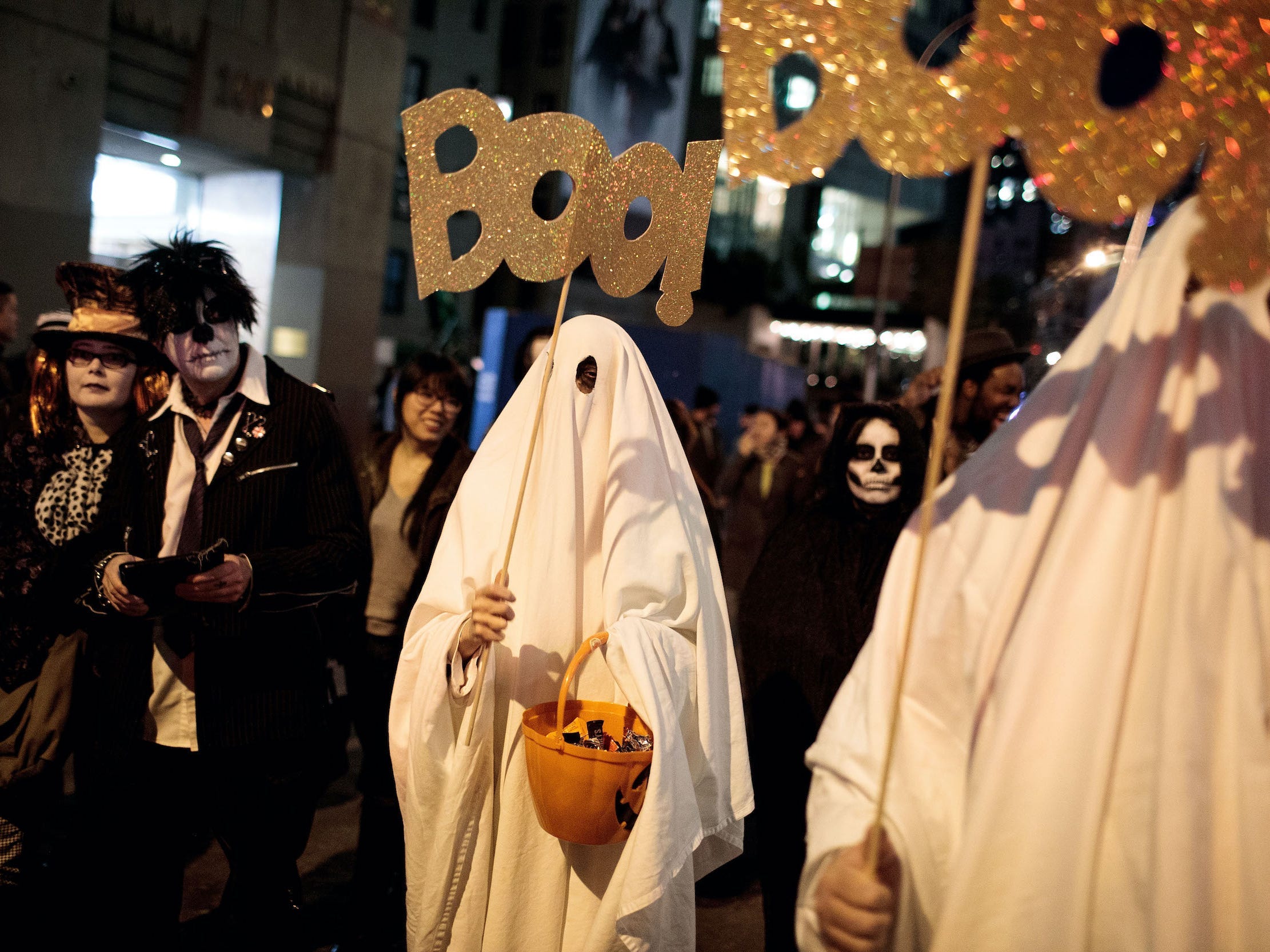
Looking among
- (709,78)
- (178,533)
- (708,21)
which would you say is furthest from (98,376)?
(708,21)

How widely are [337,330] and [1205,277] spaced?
1148 centimetres

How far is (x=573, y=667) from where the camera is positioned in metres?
2.41

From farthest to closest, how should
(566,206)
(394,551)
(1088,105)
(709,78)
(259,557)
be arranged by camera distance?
(709,78) → (394,551) → (259,557) → (566,206) → (1088,105)

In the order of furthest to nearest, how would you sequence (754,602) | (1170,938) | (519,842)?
(754,602) → (519,842) → (1170,938)

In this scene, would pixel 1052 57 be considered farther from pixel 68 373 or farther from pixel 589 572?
pixel 68 373

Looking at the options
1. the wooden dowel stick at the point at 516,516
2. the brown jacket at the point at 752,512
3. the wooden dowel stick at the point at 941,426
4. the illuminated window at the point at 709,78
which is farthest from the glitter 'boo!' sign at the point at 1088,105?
the illuminated window at the point at 709,78

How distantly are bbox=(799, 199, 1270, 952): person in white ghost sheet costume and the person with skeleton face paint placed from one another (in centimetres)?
192

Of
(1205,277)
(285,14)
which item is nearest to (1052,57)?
(1205,277)

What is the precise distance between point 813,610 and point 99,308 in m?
2.63

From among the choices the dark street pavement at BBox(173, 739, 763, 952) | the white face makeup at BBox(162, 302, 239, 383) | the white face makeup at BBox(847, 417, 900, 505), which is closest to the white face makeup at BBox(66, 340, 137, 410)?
the white face makeup at BBox(162, 302, 239, 383)

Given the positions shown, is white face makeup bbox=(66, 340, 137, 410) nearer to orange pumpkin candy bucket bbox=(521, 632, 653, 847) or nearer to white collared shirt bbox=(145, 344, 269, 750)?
white collared shirt bbox=(145, 344, 269, 750)

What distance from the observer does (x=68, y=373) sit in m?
3.57

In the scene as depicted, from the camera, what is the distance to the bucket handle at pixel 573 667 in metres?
2.36

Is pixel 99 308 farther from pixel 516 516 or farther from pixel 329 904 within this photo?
pixel 329 904
